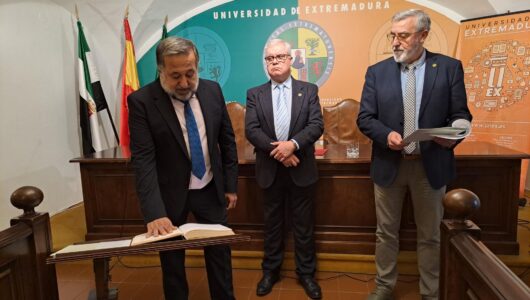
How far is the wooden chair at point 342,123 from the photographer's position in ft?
11.3

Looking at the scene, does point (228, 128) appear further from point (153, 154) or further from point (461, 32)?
point (461, 32)

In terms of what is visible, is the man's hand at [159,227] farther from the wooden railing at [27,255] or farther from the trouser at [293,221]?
the trouser at [293,221]

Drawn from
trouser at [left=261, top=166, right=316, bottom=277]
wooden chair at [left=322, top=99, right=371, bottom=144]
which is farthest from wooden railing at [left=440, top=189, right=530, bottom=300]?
wooden chair at [left=322, top=99, right=371, bottom=144]

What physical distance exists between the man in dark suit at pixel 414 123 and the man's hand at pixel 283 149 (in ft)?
1.25

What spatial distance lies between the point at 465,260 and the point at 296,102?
4.53 ft

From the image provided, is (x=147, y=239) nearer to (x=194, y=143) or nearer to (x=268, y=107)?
(x=194, y=143)

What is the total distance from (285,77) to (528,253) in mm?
1863

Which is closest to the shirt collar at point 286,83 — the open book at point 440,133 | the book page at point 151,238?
the open book at point 440,133

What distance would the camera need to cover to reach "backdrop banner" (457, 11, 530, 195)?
348cm

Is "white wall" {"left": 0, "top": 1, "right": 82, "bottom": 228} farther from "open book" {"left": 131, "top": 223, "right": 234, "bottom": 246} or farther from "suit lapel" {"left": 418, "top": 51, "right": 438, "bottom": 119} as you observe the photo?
"suit lapel" {"left": 418, "top": 51, "right": 438, "bottom": 119}

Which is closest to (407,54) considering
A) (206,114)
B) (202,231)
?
(206,114)

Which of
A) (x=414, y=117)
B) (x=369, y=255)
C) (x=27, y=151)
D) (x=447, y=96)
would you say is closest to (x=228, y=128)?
(x=414, y=117)

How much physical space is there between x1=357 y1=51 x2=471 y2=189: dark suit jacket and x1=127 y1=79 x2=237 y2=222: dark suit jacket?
0.77 metres

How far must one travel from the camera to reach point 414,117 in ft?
6.14
